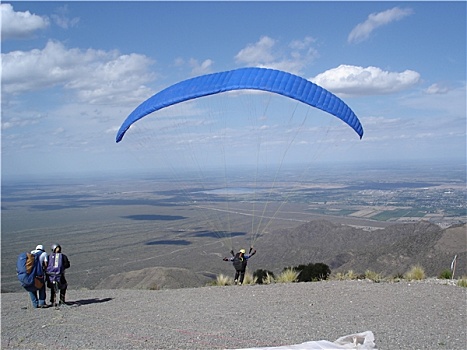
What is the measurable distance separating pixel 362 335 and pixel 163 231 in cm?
4933

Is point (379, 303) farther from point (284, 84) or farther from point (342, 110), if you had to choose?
point (284, 84)

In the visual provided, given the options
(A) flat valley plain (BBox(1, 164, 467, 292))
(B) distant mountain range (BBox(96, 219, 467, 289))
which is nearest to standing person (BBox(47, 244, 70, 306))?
(B) distant mountain range (BBox(96, 219, 467, 289))

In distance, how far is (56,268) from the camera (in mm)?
10109

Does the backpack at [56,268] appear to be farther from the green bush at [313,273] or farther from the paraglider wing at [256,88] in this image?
the green bush at [313,273]

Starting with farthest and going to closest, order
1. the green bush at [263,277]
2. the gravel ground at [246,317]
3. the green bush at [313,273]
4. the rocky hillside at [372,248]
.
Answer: the rocky hillside at [372,248]
the green bush at [313,273]
the green bush at [263,277]
the gravel ground at [246,317]

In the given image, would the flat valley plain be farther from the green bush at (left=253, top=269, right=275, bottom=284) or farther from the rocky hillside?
the green bush at (left=253, top=269, right=275, bottom=284)

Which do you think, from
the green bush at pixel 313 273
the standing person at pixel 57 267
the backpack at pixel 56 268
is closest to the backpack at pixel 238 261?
the green bush at pixel 313 273

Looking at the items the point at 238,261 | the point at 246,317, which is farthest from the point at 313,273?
the point at 246,317

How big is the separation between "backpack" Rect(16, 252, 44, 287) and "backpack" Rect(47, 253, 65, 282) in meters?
0.29

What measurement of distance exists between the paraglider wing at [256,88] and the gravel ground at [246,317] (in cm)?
460

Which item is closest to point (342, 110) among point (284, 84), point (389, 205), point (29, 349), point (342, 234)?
point (284, 84)

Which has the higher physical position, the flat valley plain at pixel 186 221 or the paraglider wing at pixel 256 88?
the paraglider wing at pixel 256 88

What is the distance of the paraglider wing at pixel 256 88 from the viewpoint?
1049 centimetres

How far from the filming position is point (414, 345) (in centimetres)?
717
